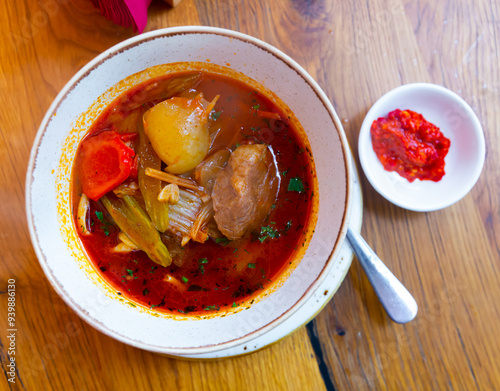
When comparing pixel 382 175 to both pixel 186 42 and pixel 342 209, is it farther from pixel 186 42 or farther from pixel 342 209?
pixel 186 42

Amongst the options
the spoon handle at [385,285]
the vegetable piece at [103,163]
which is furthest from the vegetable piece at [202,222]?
the spoon handle at [385,285]

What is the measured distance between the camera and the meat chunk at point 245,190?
167 cm

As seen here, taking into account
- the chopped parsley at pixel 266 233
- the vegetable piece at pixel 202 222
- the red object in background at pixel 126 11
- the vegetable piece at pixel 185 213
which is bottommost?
the chopped parsley at pixel 266 233

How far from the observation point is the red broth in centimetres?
176

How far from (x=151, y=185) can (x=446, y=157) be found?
1.53 metres

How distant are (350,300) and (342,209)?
67 cm

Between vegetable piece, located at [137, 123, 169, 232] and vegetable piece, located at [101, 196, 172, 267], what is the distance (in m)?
0.04

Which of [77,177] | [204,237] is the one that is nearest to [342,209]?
[204,237]

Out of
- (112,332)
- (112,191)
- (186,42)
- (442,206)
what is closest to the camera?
(112,332)

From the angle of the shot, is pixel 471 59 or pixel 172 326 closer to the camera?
pixel 172 326

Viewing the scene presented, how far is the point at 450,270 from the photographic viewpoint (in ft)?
6.61

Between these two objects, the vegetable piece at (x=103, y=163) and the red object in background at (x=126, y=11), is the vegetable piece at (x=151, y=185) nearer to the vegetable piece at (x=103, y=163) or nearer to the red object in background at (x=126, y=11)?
the vegetable piece at (x=103, y=163)

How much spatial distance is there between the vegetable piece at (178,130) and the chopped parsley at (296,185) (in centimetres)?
43

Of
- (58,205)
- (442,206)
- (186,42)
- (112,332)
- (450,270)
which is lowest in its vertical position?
(450,270)
